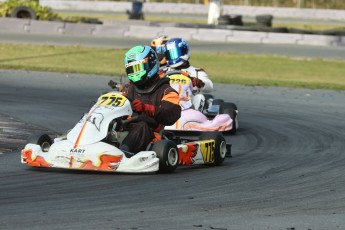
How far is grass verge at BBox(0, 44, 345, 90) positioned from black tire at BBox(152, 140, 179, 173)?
35.1ft

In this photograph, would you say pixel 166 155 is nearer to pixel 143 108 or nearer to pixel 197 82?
pixel 143 108

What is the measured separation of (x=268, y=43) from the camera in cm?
2952

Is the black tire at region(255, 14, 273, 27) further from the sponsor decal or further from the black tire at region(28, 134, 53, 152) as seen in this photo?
the black tire at region(28, 134, 53, 152)

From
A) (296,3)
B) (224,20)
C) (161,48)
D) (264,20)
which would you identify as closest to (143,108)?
(161,48)

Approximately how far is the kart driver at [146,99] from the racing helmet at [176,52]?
305 centimetres

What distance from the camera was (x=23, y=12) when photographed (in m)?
31.2

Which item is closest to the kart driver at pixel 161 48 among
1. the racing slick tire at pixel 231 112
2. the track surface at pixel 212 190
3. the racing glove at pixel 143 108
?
the racing slick tire at pixel 231 112

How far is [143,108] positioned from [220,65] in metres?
14.3

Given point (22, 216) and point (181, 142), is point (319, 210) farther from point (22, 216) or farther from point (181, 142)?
point (181, 142)

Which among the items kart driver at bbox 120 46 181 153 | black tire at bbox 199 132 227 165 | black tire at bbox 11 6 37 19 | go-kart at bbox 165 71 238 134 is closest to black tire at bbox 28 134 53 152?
kart driver at bbox 120 46 181 153

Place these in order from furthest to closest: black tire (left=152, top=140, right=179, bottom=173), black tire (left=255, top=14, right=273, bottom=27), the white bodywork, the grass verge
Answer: black tire (left=255, top=14, right=273, bottom=27) < the grass verge < black tire (left=152, top=140, right=179, bottom=173) < the white bodywork

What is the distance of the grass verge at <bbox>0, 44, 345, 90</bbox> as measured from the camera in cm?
2053

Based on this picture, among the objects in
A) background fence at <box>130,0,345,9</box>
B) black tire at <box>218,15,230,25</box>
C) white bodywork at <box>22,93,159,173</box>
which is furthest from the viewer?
background fence at <box>130,0,345,9</box>

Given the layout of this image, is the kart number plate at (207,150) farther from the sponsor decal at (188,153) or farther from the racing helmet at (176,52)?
the racing helmet at (176,52)
